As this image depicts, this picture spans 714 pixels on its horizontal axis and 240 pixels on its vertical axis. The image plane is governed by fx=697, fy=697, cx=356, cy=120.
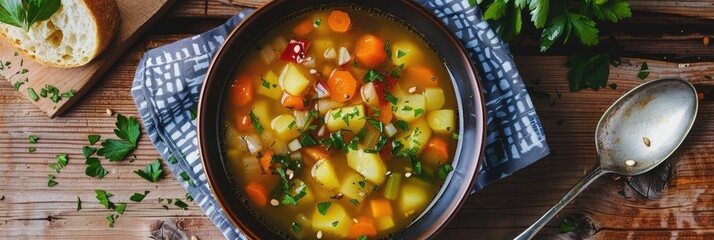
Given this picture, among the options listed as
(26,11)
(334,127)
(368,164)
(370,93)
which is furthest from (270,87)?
(26,11)

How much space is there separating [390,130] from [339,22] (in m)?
0.52

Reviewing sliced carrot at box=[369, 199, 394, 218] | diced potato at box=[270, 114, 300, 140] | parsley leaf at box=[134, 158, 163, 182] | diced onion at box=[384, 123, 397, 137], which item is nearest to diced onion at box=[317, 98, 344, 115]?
diced potato at box=[270, 114, 300, 140]

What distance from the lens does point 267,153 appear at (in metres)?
3.03

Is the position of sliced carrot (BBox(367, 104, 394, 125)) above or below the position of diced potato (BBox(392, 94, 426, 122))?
above

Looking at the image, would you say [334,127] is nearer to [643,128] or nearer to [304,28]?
[304,28]

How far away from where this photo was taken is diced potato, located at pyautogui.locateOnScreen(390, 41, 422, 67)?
10.1ft

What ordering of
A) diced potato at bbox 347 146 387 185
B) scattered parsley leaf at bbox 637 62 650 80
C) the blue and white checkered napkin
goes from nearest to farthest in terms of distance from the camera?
diced potato at bbox 347 146 387 185 < the blue and white checkered napkin < scattered parsley leaf at bbox 637 62 650 80

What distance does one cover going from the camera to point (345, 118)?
3.00 m

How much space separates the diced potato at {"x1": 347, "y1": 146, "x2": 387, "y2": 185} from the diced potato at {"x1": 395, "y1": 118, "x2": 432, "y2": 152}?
0.44 ft

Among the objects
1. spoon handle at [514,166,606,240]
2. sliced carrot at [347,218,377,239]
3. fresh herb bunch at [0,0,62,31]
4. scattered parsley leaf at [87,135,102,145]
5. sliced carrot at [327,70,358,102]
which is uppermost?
fresh herb bunch at [0,0,62,31]

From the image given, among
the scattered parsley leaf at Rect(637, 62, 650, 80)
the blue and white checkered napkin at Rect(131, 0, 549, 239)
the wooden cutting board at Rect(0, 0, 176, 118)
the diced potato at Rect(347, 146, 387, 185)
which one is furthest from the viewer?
the scattered parsley leaf at Rect(637, 62, 650, 80)

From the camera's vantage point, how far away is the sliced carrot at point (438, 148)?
3.07 meters

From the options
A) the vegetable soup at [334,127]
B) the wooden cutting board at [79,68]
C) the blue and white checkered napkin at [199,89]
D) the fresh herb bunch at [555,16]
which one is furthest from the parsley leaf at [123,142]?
the fresh herb bunch at [555,16]

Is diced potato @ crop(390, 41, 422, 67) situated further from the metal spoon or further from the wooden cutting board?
the wooden cutting board
